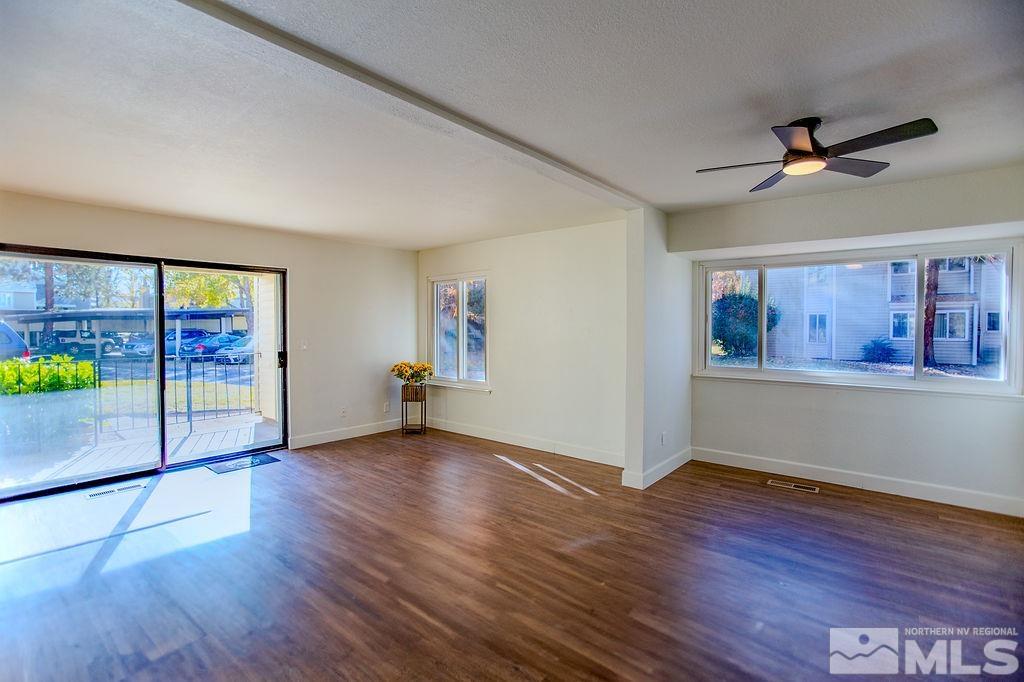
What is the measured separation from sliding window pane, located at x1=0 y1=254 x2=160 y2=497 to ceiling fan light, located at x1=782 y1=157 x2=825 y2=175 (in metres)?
5.65

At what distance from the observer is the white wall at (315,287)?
14.3 feet

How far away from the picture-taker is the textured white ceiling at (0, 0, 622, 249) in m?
1.87

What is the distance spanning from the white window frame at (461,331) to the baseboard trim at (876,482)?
110 inches

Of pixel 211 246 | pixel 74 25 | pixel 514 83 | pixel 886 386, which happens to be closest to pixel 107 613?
pixel 74 25

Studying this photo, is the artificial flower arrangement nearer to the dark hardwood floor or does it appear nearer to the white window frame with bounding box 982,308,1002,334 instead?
the dark hardwood floor

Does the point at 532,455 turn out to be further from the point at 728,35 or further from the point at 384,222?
the point at 728,35

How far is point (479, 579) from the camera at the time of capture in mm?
2842

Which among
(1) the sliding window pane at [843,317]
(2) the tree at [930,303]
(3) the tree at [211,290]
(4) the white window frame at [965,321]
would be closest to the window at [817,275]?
(1) the sliding window pane at [843,317]

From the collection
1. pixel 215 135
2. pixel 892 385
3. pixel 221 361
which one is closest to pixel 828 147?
pixel 892 385

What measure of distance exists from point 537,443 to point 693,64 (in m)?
4.50

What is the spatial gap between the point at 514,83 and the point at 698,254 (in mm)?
3237

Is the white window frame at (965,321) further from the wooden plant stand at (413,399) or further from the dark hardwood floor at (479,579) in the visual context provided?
the wooden plant stand at (413,399)

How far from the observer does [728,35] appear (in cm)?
182

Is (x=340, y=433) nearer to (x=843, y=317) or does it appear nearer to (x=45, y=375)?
(x=45, y=375)
